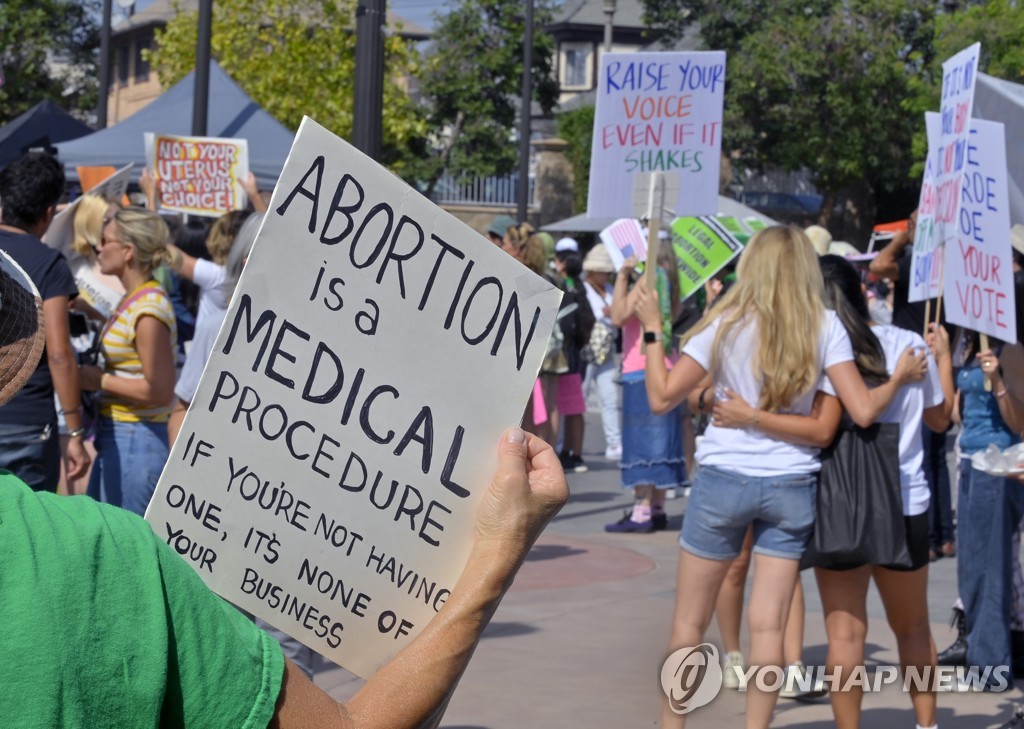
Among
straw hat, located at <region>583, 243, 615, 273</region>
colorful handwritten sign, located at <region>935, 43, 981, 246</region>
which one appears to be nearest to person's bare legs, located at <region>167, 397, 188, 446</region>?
colorful handwritten sign, located at <region>935, 43, 981, 246</region>

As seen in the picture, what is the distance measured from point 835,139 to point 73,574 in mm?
43329

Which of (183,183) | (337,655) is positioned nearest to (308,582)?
(337,655)

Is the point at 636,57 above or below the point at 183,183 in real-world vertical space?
above

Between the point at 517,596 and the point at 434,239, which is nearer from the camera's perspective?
the point at 434,239

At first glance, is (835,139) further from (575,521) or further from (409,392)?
(409,392)

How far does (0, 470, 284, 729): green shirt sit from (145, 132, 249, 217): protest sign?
31.9 ft

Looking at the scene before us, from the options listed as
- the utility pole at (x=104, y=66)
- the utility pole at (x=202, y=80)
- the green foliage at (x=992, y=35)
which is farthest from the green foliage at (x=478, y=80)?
the utility pole at (x=202, y=80)

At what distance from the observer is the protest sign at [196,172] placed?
35.7 ft

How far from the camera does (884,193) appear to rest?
46438 millimetres

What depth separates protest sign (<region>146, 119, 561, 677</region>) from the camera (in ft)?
6.79

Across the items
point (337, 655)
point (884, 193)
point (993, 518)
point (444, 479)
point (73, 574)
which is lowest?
point (884, 193)

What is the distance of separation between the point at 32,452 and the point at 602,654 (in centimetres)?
271

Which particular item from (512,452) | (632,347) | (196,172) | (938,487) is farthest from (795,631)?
(196,172)

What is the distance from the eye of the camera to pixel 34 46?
127 ft
